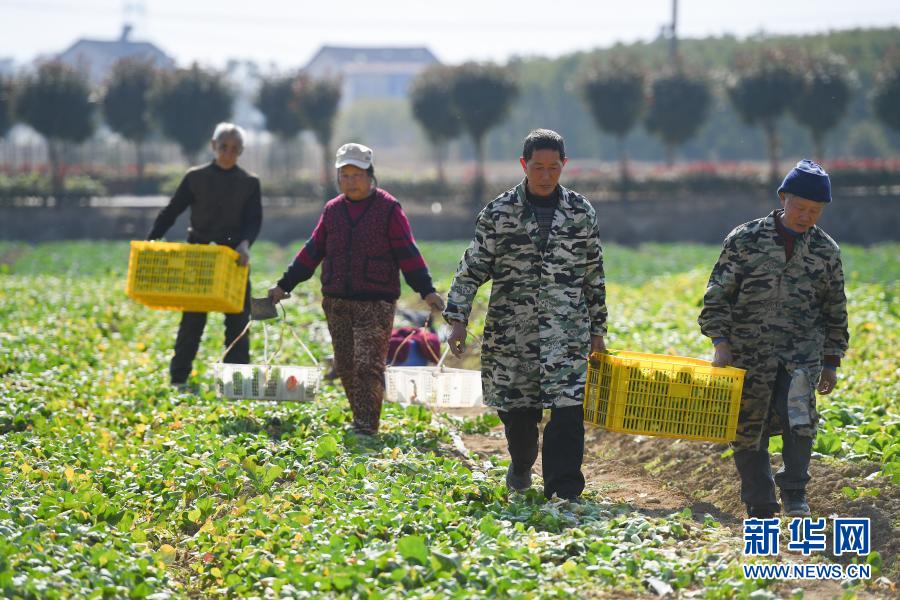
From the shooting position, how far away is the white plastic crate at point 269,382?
8500mm

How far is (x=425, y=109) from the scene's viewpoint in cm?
4253

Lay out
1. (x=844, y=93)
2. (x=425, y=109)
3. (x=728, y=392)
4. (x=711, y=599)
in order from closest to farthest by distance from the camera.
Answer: (x=711, y=599)
(x=728, y=392)
(x=844, y=93)
(x=425, y=109)

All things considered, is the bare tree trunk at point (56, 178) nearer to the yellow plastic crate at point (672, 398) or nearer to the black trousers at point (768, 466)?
the yellow plastic crate at point (672, 398)

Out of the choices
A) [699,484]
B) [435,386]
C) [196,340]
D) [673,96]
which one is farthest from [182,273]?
[673,96]

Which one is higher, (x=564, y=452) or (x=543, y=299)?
(x=543, y=299)

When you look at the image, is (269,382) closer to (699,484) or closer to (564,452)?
(564,452)

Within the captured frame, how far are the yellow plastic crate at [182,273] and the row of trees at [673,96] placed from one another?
31839 millimetres

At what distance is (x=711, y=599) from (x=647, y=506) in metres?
2.12

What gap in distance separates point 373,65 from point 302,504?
372ft

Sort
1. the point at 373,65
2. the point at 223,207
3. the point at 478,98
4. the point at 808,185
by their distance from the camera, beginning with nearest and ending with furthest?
the point at 808,185, the point at 223,207, the point at 478,98, the point at 373,65

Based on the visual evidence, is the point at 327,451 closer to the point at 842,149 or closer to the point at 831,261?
the point at 831,261

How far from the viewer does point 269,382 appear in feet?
28.0

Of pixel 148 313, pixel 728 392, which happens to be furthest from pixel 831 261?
pixel 148 313

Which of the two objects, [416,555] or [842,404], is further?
[842,404]
